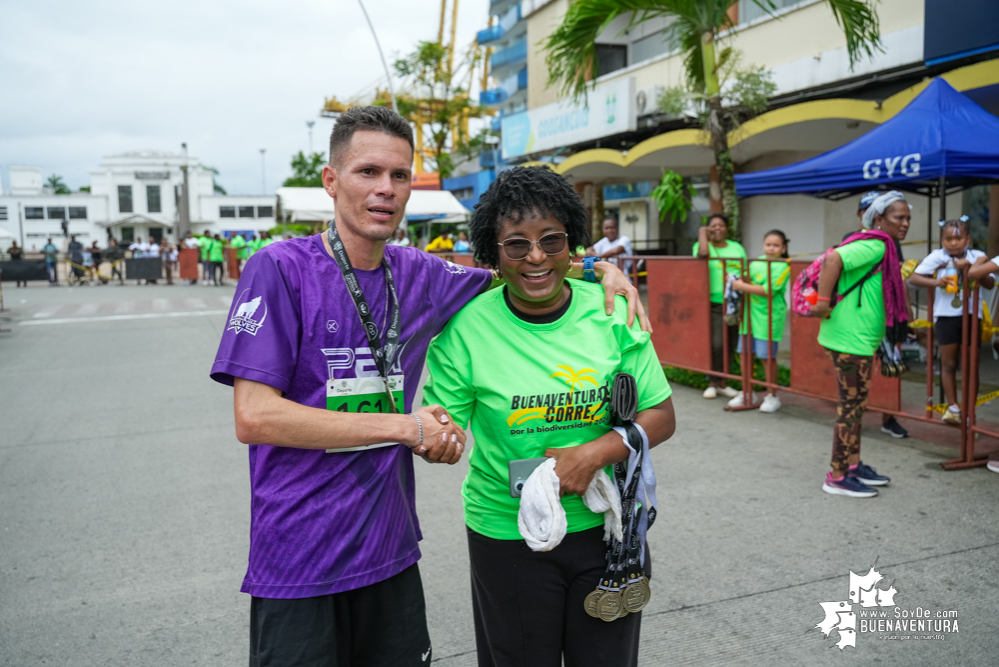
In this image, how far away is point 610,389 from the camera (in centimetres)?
204

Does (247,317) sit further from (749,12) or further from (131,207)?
(131,207)

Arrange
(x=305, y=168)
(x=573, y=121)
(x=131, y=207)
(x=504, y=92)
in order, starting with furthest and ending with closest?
1. (x=131, y=207)
2. (x=305, y=168)
3. (x=504, y=92)
4. (x=573, y=121)

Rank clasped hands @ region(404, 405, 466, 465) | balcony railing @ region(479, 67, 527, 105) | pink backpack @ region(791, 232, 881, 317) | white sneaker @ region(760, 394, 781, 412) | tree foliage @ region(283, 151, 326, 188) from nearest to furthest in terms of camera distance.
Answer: clasped hands @ region(404, 405, 466, 465)
pink backpack @ region(791, 232, 881, 317)
white sneaker @ region(760, 394, 781, 412)
balcony railing @ region(479, 67, 527, 105)
tree foliage @ region(283, 151, 326, 188)

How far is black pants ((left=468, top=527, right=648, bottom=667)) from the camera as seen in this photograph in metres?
2.04

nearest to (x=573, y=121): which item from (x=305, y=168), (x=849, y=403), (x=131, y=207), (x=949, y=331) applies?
(x=949, y=331)

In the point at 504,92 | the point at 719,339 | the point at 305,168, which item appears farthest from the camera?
the point at 305,168

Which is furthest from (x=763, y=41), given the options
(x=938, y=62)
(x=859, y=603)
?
(x=859, y=603)

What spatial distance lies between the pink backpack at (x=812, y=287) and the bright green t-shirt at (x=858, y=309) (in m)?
A: 0.03

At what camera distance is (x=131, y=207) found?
87.1 meters

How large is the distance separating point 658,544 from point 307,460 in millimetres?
2888

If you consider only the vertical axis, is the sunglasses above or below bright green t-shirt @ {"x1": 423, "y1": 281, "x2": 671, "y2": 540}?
above

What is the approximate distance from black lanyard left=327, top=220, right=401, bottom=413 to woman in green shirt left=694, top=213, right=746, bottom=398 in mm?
6248

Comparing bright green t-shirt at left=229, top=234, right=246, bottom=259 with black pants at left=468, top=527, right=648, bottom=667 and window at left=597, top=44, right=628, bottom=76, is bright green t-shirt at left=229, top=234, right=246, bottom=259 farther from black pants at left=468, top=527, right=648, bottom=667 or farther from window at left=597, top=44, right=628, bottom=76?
black pants at left=468, top=527, right=648, bottom=667

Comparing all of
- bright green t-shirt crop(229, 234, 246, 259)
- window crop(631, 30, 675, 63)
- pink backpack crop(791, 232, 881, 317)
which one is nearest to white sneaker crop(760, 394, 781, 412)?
pink backpack crop(791, 232, 881, 317)
